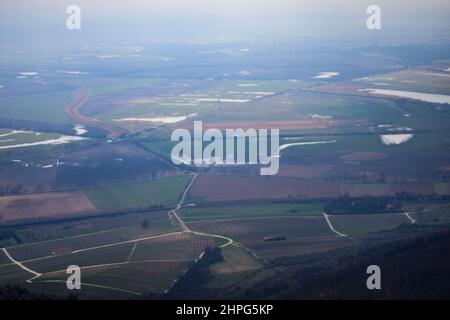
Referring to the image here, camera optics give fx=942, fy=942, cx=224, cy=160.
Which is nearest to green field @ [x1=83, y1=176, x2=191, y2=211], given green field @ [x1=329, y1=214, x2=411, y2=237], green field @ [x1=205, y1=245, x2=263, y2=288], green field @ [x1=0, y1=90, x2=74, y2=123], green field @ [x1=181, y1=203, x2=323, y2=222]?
green field @ [x1=181, y1=203, x2=323, y2=222]

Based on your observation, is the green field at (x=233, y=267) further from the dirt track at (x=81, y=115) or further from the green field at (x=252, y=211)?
the dirt track at (x=81, y=115)

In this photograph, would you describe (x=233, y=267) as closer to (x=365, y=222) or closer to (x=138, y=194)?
(x=365, y=222)

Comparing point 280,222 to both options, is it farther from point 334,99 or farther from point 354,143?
point 334,99

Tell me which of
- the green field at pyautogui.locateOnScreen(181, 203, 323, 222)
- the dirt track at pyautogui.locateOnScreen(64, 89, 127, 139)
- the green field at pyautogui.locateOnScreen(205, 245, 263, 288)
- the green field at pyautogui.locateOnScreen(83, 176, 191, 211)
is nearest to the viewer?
the green field at pyautogui.locateOnScreen(205, 245, 263, 288)

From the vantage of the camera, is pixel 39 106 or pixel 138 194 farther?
pixel 39 106

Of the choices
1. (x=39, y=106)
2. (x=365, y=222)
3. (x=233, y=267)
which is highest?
(x=39, y=106)

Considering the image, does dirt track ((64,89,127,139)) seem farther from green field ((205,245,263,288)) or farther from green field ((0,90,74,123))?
green field ((205,245,263,288))

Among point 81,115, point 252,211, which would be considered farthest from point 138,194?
point 81,115

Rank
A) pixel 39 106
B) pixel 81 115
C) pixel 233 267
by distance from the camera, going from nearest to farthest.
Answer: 1. pixel 233 267
2. pixel 81 115
3. pixel 39 106

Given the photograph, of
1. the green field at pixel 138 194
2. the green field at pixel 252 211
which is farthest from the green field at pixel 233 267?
the green field at pixel 138 194

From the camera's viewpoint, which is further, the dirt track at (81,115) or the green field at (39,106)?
the green field at (39,106)

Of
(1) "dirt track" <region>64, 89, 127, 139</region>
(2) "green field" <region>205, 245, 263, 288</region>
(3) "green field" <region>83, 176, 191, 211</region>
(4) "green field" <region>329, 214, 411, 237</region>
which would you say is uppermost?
(1) "dirt track" <region>64, 89, 127, 139</region>
